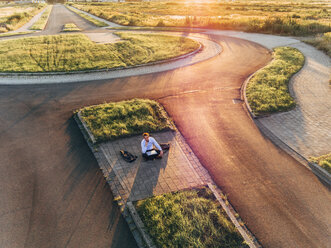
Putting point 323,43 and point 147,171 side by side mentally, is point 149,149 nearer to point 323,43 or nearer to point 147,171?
point 147,171

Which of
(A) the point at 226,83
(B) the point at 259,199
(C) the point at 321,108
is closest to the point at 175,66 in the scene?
(A) the point at 226,83

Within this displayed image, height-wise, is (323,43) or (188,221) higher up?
(323,43)

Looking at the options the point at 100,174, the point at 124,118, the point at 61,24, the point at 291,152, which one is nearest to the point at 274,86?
the point at 291,152

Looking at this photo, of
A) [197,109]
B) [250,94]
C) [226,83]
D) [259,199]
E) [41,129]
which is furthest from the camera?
[226,83]

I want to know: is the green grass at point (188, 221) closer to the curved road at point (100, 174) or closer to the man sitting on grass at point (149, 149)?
the curved road at point (100, 174)

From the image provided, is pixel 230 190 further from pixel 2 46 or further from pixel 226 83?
pixel 2 46
